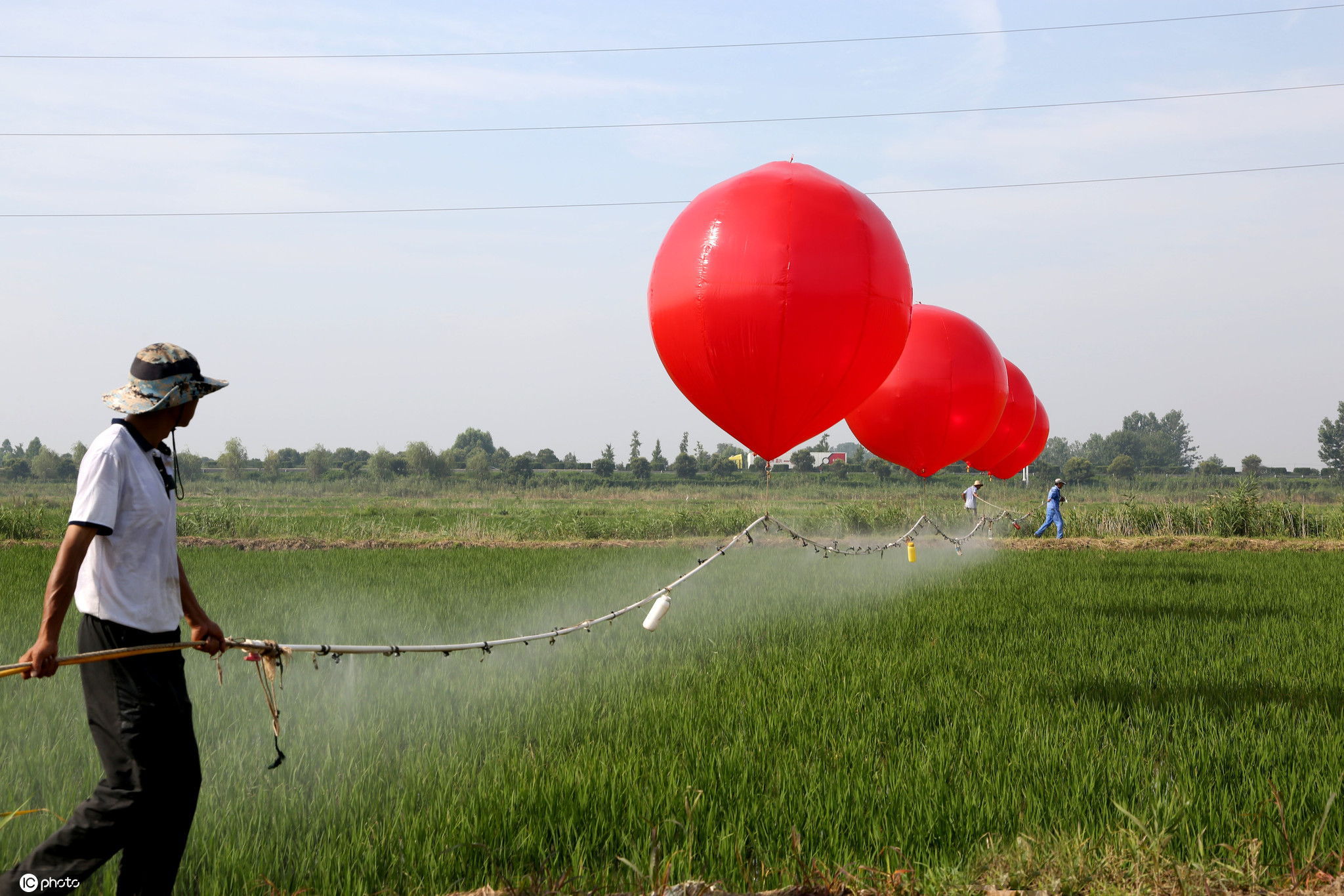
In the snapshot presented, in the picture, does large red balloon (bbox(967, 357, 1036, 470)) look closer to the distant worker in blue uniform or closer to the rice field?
the rice field

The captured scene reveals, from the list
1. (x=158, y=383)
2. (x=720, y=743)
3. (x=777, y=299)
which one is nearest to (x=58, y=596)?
(x=158, y=383)

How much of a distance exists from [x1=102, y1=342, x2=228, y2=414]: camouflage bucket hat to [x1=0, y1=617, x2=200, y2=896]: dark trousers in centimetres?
66

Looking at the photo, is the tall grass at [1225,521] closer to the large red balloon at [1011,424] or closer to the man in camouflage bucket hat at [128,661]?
the large red balloon at [1011,424]

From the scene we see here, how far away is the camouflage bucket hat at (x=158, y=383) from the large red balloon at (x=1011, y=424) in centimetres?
937

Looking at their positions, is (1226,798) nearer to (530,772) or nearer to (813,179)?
(530,772)

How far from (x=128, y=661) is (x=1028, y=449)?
42.4 feet

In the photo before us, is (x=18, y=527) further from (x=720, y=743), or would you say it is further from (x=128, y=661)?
(x=128, y=661)

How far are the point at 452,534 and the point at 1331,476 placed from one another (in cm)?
6760

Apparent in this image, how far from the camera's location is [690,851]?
9.91 feet

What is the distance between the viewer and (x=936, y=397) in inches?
309

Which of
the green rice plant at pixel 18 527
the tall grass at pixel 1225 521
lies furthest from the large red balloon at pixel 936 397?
the green rice plant at pixel 18 527

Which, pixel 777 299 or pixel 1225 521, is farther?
pixel 1225 521

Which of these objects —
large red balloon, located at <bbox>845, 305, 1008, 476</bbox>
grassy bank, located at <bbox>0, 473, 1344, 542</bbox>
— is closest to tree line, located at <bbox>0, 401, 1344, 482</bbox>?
grassy bank, located at <bbox>0, 473, 1344, 542</bbox>

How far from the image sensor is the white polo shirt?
252 centimetres
